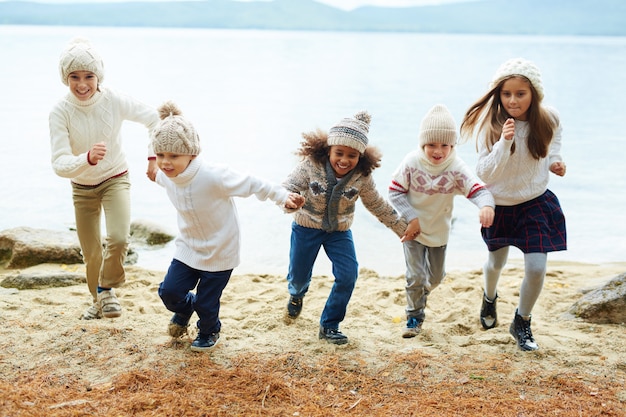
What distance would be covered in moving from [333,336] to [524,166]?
66.9 inches

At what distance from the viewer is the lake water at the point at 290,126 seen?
8.65 m

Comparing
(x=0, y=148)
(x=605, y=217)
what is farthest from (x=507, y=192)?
(x=0, y=148)

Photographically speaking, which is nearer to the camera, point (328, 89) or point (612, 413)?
point (612, 413)

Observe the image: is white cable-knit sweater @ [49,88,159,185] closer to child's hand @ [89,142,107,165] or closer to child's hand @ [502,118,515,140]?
child's hand @ [89,142,107,165]

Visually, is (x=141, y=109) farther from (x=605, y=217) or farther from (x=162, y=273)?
(x=605, y=217)

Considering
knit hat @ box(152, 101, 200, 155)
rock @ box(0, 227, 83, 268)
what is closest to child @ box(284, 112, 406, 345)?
knit hat @ box(152, 101, 200, 155)

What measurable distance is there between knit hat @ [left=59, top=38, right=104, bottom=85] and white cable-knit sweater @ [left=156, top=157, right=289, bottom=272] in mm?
1045

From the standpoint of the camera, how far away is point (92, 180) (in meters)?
A: 4.96

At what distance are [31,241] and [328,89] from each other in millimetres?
18232

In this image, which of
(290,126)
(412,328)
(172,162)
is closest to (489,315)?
(412,328)

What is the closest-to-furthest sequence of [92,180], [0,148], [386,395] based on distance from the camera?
[386,395], [92,180], [0,148]

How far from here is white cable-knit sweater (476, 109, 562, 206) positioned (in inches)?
181

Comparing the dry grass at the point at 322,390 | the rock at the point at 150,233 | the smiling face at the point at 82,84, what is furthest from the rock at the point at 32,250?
the dry grass at the point at 322,390

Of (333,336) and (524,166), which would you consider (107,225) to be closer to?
(333,336)
